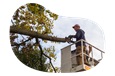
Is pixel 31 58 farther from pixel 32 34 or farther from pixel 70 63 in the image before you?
pixel 70 63

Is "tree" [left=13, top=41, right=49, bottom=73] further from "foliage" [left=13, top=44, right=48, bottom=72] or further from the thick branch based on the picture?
the thick branch

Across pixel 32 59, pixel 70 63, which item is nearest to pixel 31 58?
pixel 32 59

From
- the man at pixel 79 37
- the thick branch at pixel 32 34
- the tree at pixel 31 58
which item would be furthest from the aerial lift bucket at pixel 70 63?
the tree at pixel 31 58

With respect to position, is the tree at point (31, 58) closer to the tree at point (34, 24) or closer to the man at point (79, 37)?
the tree at point (34, 24)

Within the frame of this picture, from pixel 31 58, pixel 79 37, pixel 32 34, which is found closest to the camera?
pixel 32 34

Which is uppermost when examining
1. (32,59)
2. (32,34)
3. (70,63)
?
(32,34)

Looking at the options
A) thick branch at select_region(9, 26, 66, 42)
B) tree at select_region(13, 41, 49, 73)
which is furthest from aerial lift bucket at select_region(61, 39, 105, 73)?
tree at select_region(13, 41, 49, 73)

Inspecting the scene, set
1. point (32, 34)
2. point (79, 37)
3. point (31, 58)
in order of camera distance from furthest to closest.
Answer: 1. point (31, 58)
2. point (79, 37)
3. point (32, 34)

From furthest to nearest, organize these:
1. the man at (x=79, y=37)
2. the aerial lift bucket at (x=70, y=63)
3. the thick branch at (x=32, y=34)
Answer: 1. the man at (x=79, y=37)
2. the aerial lift bucket at (x=70, y=63)
3. the thick branch at (x=32, y=34)

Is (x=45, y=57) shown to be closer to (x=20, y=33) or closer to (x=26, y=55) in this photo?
(x=26, y=55)

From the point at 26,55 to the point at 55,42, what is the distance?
171 centimetres

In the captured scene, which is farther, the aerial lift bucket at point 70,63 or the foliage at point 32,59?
the foliage at point 32,59

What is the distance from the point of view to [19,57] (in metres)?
10.9

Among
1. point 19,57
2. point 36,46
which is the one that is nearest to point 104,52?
point 36,46
